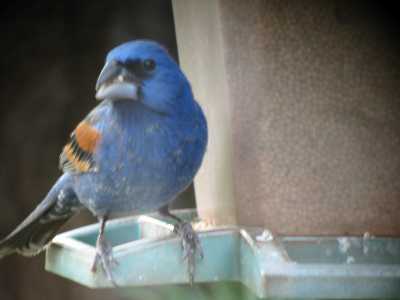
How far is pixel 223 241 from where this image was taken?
6.84 ft

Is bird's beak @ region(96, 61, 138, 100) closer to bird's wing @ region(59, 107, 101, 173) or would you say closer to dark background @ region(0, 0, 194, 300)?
bird's wing @ region(59, 107, 101, 173)

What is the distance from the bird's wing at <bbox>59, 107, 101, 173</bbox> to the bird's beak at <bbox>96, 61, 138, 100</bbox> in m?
0.27

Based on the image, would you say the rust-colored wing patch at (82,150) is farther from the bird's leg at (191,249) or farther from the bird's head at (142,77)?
the bird's leg at (191,249)

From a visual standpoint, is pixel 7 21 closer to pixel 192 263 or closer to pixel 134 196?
pixel 134 196

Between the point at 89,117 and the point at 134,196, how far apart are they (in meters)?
0.32

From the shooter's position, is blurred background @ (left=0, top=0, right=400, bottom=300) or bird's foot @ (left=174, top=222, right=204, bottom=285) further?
blurred background @ (left=0, top=0, right=400, bottom=300)

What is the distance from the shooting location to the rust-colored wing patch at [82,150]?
2.27m

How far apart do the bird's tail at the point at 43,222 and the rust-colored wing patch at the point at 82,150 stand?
0.14m

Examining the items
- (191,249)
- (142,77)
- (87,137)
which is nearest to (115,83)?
(142,77)

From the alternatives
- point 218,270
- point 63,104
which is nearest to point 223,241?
point 218,270

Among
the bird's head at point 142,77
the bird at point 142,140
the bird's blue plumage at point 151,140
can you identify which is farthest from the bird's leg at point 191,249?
the bird's head at point 142,77

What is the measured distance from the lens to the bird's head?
197 centimetres

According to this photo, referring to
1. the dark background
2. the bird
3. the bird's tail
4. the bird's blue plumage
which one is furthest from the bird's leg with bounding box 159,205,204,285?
the dark background

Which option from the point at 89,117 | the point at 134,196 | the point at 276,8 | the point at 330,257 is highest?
the point at 276,8
